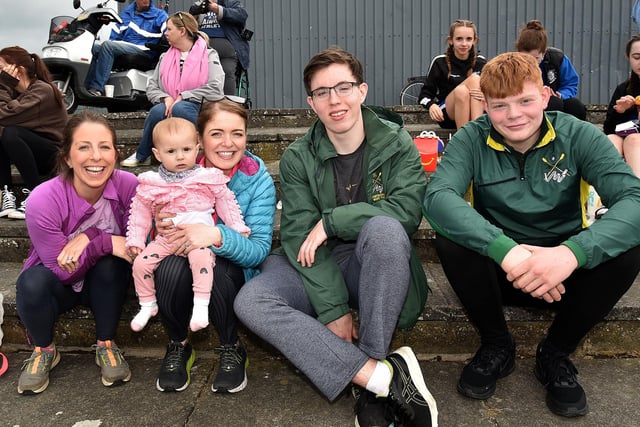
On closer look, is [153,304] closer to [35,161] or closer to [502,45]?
[35,161]

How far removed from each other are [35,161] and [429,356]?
263 cm

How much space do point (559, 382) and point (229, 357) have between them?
122cm

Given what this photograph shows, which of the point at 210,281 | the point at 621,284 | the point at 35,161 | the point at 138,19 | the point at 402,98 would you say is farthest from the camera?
the point at 402,98

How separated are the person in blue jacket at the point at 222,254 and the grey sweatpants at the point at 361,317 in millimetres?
193

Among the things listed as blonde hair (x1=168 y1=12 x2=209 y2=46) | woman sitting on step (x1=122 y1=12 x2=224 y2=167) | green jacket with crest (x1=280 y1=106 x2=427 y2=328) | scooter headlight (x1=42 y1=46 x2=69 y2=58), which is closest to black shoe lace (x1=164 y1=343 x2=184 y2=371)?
green jacket with crest (x1=280 y1=106 x2=427 y2=328)

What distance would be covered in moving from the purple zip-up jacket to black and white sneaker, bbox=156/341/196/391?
1.58ft

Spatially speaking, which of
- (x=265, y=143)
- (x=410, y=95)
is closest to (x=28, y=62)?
(x=265, y=143)

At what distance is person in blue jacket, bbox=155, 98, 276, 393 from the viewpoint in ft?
6.57

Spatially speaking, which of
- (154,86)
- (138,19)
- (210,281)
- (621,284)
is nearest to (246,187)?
(210,281)

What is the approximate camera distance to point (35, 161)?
3.27 m

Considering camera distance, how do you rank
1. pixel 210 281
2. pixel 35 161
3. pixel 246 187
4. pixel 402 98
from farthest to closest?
pixel 402 98 < pixel 35 161 < pixel 246 187 < pixel 210 281

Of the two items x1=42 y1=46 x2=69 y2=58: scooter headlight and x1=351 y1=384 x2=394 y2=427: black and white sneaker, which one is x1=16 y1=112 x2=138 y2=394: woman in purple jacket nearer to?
x1=351 y1=384 x2=394 y2=427: black and white sneaker

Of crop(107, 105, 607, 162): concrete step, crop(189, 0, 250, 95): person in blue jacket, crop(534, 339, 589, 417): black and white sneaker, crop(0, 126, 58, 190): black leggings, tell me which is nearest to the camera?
crop(534, 339, 589, 417): black and white sneaker

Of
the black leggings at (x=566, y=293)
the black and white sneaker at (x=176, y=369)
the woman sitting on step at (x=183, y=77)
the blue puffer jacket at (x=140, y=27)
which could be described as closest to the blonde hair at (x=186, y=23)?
the woman sitting on step at (x=183, y=77)
